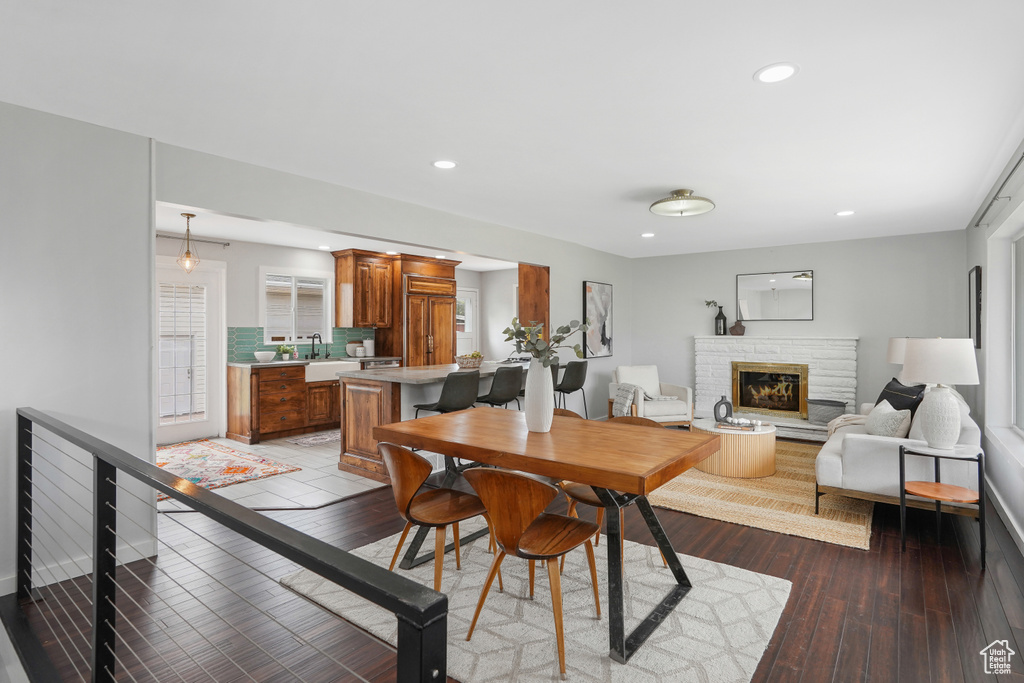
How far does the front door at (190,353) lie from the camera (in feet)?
20.0

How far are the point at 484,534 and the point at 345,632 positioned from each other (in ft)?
4.04

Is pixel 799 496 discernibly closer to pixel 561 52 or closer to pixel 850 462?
pixel 850 462

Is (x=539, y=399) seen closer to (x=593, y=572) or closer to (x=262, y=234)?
(x=593, y=572)

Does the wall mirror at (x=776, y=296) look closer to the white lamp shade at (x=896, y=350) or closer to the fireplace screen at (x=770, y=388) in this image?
the fireplace screen at (x=770, y=388)

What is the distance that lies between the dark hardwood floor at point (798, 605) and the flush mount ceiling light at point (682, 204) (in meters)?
2.25

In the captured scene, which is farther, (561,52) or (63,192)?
(63,192)

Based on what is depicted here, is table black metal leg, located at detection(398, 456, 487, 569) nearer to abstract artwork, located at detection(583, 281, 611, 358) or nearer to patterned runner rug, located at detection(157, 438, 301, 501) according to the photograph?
patterned runner rug, located at detection(157, 438, 301, 501)

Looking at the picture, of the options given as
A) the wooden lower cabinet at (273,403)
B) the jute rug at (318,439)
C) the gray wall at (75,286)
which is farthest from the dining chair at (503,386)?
the wooden lower cabinet at (273,403)

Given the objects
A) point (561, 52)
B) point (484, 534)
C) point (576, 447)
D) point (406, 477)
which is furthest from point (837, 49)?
point (484, 534)

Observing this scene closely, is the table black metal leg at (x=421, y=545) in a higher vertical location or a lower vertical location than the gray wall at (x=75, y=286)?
lower

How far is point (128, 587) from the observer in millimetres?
2752

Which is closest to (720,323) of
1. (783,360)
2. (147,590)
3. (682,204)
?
(783,360)

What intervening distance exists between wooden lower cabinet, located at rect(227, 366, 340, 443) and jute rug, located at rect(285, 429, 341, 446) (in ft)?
0.43

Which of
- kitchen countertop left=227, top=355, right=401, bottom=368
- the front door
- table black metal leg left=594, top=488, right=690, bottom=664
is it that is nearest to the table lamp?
table black metal leg left=594, top=488, right=690, bottom=664
